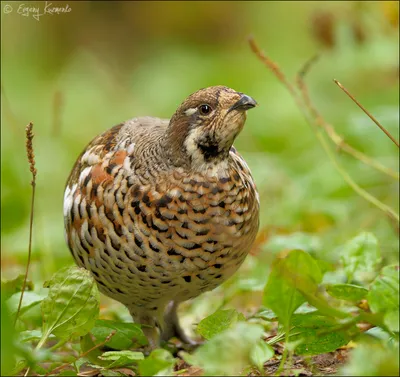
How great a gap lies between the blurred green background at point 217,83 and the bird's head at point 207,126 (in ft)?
3.28

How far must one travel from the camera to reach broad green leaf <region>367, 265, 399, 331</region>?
8.89ft

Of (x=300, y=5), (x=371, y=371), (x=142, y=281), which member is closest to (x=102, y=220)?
(x=142, y=281)

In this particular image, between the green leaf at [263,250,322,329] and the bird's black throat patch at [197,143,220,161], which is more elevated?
the bird's black throat patch at [197,143,220,161]

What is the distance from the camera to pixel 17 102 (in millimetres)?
9969

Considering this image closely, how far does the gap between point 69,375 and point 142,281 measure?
48 centimetres

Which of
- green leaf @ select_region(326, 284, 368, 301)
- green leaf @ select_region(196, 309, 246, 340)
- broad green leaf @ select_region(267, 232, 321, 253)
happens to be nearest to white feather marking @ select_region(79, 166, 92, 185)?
green leaf @ select_region(196, 309, 246, 340)

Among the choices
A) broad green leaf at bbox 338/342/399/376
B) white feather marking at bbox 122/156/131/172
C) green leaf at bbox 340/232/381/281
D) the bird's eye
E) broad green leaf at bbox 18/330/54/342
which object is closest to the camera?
broad green leaf at bbox 338/342/399/376

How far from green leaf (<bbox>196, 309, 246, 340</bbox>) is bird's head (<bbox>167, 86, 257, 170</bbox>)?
0.61 meters

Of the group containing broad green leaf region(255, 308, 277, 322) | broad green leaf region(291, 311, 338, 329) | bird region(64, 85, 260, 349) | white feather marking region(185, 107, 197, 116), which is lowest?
broad green leaf region(255, 308, 277, 322)

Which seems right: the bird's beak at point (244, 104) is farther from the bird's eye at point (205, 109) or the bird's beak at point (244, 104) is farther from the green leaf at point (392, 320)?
the green leaf at point (392, 320)

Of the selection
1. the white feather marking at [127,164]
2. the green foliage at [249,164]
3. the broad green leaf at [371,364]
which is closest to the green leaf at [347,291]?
the green foliage at [249,164]

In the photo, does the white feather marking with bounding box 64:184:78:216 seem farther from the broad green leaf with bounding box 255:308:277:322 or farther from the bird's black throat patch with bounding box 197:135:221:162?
the broad green leaf with bounding box 255:308:277:322

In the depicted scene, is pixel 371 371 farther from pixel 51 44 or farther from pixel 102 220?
pixel 51 44

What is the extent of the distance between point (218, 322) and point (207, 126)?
29.8 inches
